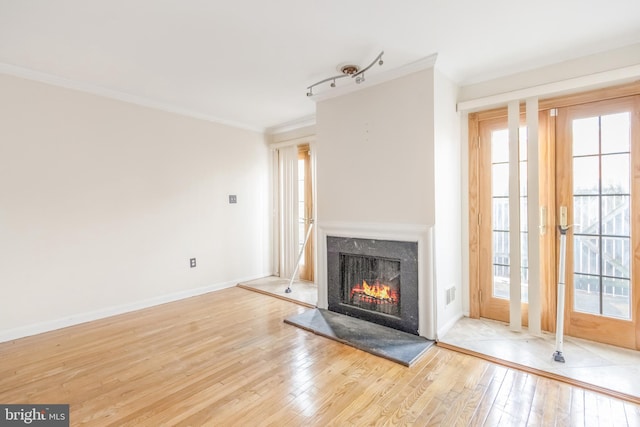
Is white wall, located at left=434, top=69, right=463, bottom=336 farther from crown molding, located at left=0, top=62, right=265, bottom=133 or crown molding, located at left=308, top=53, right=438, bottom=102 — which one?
crown molding, located at left=0, top=62, right=265, bottom=133

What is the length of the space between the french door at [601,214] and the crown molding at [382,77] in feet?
4.11

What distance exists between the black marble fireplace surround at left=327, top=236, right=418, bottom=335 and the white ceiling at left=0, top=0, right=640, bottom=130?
1.66 meters

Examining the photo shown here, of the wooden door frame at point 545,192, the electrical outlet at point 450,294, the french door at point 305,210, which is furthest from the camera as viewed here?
the french door at point 305,210

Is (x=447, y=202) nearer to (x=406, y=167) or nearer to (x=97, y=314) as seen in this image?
(x=406, y=167)

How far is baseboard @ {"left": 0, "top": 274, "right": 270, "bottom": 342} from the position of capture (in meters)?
2.87

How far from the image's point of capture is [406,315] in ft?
9.39

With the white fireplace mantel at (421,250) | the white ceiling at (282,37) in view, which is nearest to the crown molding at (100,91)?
the white ceiling at (282,37)

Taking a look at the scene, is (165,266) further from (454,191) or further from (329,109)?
(454,191)

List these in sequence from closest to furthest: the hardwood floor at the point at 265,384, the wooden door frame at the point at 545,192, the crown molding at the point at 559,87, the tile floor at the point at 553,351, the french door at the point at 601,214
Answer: the hardwood floor at the point at 265,384
the tile floor at the point at 553,351
the crown molding at the point at 559,87
the french door at the point at 601,214
the wooden door frame at the point at 545,192

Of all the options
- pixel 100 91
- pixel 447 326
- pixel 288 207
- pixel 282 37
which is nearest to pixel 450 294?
pixel 447 326

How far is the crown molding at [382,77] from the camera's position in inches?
105

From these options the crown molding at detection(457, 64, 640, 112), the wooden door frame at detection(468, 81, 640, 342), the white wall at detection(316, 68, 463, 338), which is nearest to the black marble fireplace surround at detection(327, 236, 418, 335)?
the white wall at detection(316, 68, 463, 338)

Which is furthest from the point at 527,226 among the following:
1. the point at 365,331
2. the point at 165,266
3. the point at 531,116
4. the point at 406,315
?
the point at 165,266

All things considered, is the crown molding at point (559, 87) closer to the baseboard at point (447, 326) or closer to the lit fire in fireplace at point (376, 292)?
the lit fire in fireplace at point (376, 292)
